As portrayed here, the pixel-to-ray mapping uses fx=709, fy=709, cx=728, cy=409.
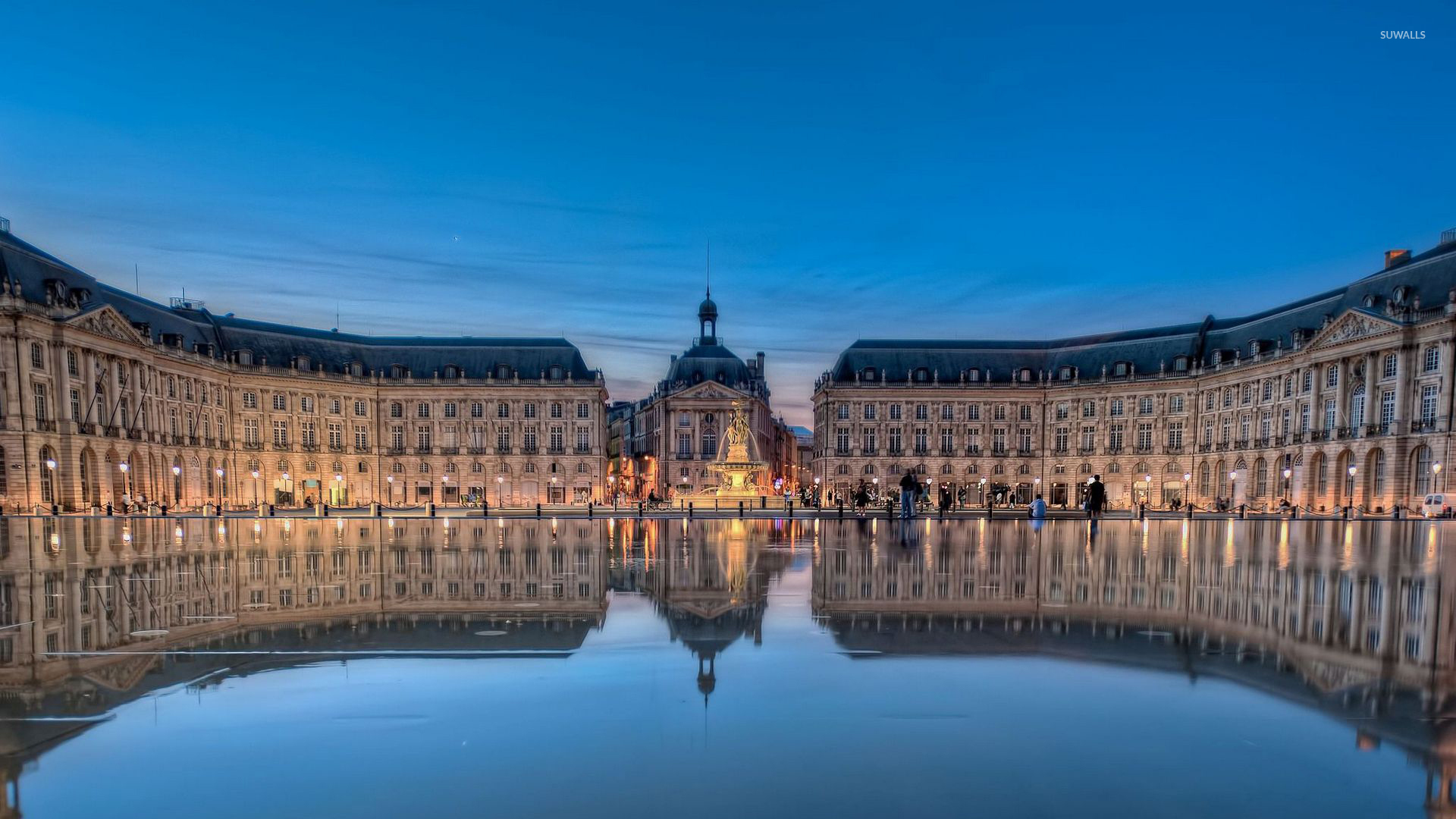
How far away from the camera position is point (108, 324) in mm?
56125

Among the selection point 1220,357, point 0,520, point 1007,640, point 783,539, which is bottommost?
point 0,520

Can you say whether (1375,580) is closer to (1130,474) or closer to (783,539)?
(783,539)

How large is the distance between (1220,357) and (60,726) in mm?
87216

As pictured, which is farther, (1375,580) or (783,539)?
(783,539)

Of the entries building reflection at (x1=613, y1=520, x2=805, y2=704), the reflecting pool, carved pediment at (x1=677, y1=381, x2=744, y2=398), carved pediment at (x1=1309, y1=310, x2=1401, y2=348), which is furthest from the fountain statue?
carved pediment at (x1=1309, y1=310, x2=1401, y2=348)

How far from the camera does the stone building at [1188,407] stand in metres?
53.1

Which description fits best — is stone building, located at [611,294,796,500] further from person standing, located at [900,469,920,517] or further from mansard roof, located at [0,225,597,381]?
person standing, located at [900,469,920,517]

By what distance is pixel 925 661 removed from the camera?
6.65 metres

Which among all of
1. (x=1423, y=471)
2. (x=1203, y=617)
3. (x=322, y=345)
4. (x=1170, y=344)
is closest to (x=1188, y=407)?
(x=1170, y=344)

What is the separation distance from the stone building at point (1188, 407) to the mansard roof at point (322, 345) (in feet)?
117

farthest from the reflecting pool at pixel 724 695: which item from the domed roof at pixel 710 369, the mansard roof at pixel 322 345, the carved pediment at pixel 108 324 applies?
the domed roof at pixel 710 369

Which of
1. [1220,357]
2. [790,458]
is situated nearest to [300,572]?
[1220,357]

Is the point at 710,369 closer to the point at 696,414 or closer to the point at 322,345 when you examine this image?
the point at 696,414

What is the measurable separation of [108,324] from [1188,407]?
100 m
